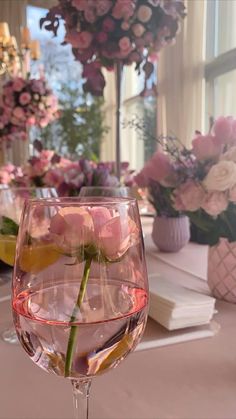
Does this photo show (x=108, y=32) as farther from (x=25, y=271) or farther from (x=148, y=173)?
(x=25, y=271)

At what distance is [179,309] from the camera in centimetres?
57

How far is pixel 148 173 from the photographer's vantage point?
89 centimetres

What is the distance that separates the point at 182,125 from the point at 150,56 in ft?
3.99

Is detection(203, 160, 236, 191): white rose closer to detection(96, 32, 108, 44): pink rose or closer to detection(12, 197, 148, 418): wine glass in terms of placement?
detection(12, 197, 148, 418): wine glass

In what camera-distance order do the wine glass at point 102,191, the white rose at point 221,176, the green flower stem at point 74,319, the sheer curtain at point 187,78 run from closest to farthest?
the green flower stem at point 74,319, the white rose at point 221,176, the wine glass at point 102,191, the sheer curtain at point 187,78

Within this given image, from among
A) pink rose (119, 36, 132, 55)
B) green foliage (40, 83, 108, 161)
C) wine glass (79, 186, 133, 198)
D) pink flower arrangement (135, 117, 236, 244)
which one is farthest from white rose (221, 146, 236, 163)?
green foliage (40, 83, 108, 161)

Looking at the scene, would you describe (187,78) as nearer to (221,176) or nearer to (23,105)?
(23,105)

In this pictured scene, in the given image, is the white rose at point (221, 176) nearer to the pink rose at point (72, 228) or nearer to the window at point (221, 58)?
the pink rose at point (72, 228)

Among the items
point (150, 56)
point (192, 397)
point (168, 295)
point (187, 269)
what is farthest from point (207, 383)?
point (150, 56)

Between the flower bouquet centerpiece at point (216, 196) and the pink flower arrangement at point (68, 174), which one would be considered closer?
the flower bouquet centerpiece at point (216, 196)

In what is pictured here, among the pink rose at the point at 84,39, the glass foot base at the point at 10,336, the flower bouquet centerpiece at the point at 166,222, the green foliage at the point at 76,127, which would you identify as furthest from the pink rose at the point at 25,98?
the green foliage at the point at 76,127

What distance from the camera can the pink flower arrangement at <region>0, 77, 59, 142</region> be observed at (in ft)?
7.18

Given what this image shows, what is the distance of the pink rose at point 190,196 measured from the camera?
2.36 feet

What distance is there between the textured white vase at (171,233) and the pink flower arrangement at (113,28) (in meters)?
0.58
